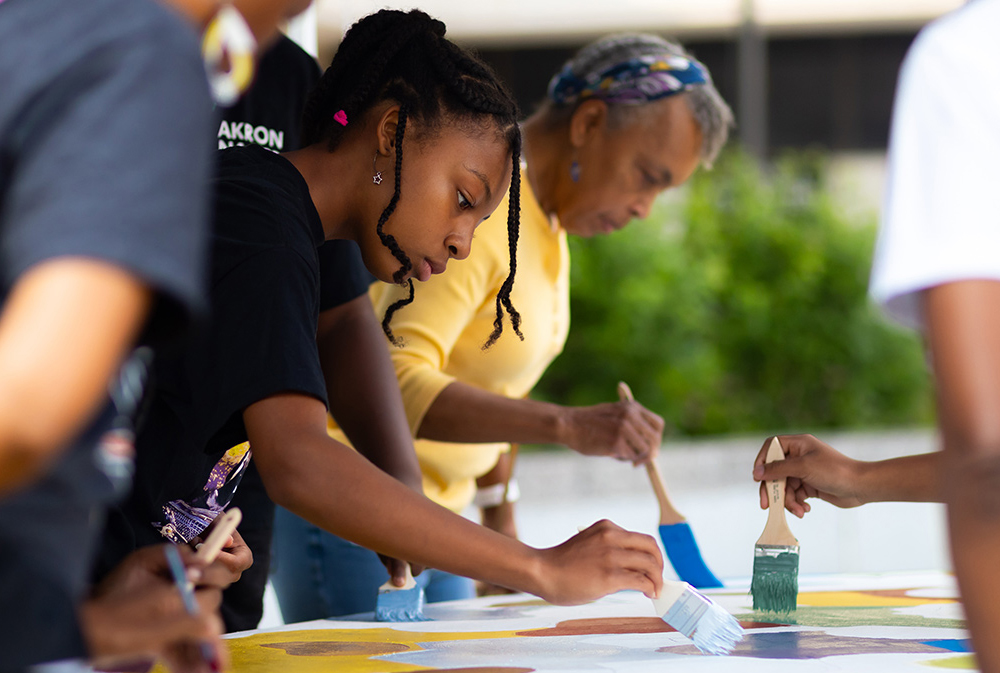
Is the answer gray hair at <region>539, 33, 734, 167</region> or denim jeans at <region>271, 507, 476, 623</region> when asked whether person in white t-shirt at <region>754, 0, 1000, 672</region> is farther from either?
gray hair at <region>539, 33, 734, 167</region>

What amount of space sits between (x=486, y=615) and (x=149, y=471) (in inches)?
27.0

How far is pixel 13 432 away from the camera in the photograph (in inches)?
23.4

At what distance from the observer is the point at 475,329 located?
2.11m

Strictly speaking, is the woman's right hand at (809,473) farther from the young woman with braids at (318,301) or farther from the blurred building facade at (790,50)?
the blurred building facade at (790,50)

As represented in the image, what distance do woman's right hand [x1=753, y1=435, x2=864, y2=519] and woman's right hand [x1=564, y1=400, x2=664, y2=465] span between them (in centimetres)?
37

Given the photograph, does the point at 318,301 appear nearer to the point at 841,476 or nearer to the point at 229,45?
the point at 229,45

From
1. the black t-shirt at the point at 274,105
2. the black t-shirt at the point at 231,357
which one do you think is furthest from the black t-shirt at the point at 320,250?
the black t-shirt at the point at 231,357

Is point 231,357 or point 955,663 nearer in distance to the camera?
point 231,357

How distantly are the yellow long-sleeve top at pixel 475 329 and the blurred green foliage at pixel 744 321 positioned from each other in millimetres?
2594

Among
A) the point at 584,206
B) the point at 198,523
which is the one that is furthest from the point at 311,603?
the point at 584,206

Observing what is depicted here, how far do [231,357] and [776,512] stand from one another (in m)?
0.98

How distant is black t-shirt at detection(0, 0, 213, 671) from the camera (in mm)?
628

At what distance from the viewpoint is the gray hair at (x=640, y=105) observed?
2271mm

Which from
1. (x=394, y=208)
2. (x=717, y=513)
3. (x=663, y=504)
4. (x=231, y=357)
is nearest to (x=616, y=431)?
(x=663, y=504)
